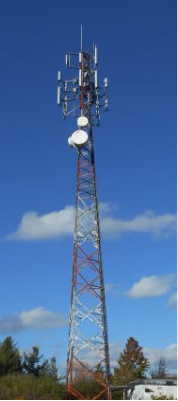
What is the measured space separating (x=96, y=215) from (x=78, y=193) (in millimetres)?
1994

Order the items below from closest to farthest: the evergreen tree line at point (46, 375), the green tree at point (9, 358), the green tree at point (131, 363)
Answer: the evergreen tree line at point (46, 375) → the green tree at point (9, 358) → the green tree at point (131, 363)

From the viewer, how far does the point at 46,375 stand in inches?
1770

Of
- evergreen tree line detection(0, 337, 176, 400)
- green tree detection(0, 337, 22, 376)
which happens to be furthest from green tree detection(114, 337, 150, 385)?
green tree detection(0, 337, 22, 376)

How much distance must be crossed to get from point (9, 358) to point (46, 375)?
7.02 m

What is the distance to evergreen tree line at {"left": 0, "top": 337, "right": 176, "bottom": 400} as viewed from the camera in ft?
111

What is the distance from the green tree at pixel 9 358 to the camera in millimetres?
49875

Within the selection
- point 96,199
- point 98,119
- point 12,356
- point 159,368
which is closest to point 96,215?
point 96,199

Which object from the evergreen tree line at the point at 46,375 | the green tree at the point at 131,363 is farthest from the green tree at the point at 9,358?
the green tree at the point at 131,363

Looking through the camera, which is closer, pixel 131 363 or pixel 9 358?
pixel 9 358

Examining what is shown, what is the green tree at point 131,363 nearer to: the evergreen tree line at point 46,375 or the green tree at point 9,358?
the evergreen tree line at point 46,375

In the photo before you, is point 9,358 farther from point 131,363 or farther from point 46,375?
point 131,363

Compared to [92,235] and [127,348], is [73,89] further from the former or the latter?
[127,348]

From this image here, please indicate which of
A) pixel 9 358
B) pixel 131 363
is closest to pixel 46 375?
pixel 9 358

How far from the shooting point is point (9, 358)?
5072 centimetres
